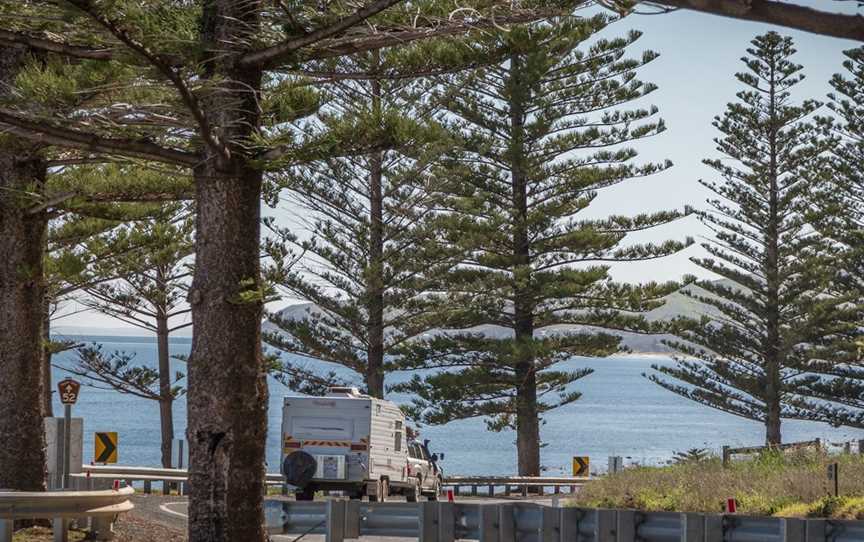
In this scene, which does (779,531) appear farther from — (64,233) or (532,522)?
(64,233)

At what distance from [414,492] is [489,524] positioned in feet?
47.4

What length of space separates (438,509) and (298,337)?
26.2 meters

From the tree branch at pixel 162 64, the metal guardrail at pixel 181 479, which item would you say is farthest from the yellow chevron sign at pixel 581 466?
the tree branch at pixel 162 64

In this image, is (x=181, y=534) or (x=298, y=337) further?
(x=298, y=337)

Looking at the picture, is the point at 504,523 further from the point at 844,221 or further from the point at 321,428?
the point at 844,221

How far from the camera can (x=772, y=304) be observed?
42312 mm

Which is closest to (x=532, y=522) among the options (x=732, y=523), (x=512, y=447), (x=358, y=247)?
(x=732, y=523)

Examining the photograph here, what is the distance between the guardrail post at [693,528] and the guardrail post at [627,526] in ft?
2.14

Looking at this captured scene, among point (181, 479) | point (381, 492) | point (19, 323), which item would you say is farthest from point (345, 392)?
point (19, 323)

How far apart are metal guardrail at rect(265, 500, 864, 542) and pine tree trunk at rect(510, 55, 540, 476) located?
2463 centimetres

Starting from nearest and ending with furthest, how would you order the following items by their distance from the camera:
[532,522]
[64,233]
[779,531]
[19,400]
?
[779,531] → [532,522] → [19,400] → [64,233]

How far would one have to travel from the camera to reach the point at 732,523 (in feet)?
35.6

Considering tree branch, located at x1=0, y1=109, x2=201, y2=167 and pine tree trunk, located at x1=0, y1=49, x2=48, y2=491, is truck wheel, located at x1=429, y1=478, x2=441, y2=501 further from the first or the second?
tree branch, located at x1=0, y1=109, x2=201, y2=167

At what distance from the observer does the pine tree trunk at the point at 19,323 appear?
14117mm
